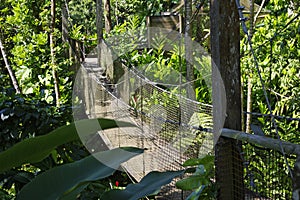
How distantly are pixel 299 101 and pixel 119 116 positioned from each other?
4.53 ft

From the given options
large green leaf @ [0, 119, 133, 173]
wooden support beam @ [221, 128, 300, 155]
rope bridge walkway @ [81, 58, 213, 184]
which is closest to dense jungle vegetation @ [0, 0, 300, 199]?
large green leaf @ [0, 119, 133, 173]

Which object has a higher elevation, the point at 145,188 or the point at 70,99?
the point at 145,188

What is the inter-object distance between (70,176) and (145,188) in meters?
0.12

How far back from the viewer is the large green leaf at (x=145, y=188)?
2.00ft

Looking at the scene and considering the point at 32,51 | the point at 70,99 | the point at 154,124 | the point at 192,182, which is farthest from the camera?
the point at 32,51

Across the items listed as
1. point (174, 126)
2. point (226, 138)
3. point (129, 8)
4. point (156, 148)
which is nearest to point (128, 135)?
point (156, 148)

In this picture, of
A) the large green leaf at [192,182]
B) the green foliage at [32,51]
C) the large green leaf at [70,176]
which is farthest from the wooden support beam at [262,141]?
the green foliage at [32,51]

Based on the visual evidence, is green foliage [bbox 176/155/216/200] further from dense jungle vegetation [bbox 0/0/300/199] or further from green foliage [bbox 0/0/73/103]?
green foliage [bbox 0/0/73/103]

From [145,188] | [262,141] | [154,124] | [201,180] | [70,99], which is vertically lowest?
[70,99]

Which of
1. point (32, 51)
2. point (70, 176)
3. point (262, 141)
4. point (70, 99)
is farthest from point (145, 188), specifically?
point (32, 51)

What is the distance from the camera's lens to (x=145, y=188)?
2.06ft

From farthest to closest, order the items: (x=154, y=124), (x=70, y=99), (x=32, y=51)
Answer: (x=32, y=51)
(x=70, y=99)
(x=154, y=124)

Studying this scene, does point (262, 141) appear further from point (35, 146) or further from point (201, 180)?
point (35, 146)

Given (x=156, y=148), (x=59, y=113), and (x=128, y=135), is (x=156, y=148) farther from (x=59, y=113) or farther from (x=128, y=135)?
(x=59, y=113)
